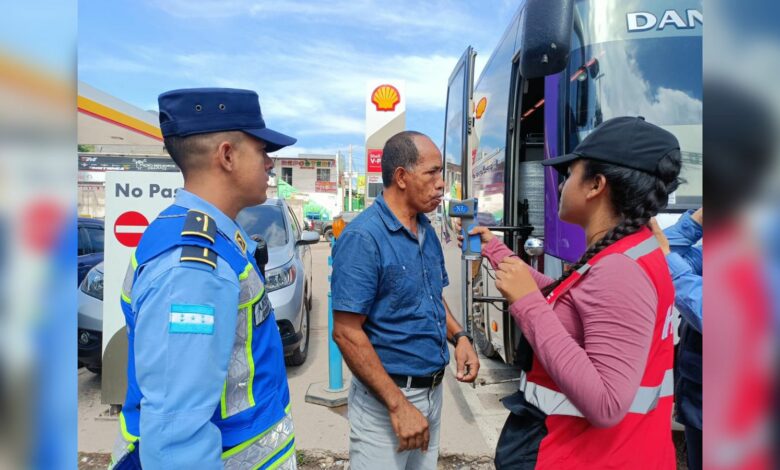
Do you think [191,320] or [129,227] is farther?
[129,227]

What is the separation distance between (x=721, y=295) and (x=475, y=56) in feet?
13.0

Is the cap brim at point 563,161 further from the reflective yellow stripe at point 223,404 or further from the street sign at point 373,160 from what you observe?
the street sign at point 373,160

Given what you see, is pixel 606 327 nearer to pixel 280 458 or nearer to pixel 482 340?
pixel 280 458

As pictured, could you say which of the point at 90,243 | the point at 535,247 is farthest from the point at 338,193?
the point at 535,247

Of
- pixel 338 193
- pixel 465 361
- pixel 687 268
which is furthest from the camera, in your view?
pixel 338 193

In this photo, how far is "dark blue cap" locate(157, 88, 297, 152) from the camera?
135 centimetres

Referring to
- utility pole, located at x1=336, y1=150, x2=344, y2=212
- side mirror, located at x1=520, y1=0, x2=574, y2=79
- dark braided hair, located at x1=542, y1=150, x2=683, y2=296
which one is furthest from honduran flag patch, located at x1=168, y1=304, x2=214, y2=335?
utility pole, located at x1=336, y1=150, x2=344, y2=212

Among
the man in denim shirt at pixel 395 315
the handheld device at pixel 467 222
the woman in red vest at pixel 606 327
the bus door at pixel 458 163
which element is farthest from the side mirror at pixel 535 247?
the woman in red vest at pixel 606 327

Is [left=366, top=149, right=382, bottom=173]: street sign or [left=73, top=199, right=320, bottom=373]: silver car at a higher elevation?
[left=366, top=149, right=382, bottom=173]: street sign

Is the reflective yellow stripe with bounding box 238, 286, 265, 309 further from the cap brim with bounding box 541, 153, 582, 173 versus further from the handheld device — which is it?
the handheld device

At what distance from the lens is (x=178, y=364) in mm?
1037

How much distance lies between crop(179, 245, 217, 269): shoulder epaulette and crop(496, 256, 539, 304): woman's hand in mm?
806

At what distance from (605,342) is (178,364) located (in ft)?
3.37

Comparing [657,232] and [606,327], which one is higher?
[657,232]
